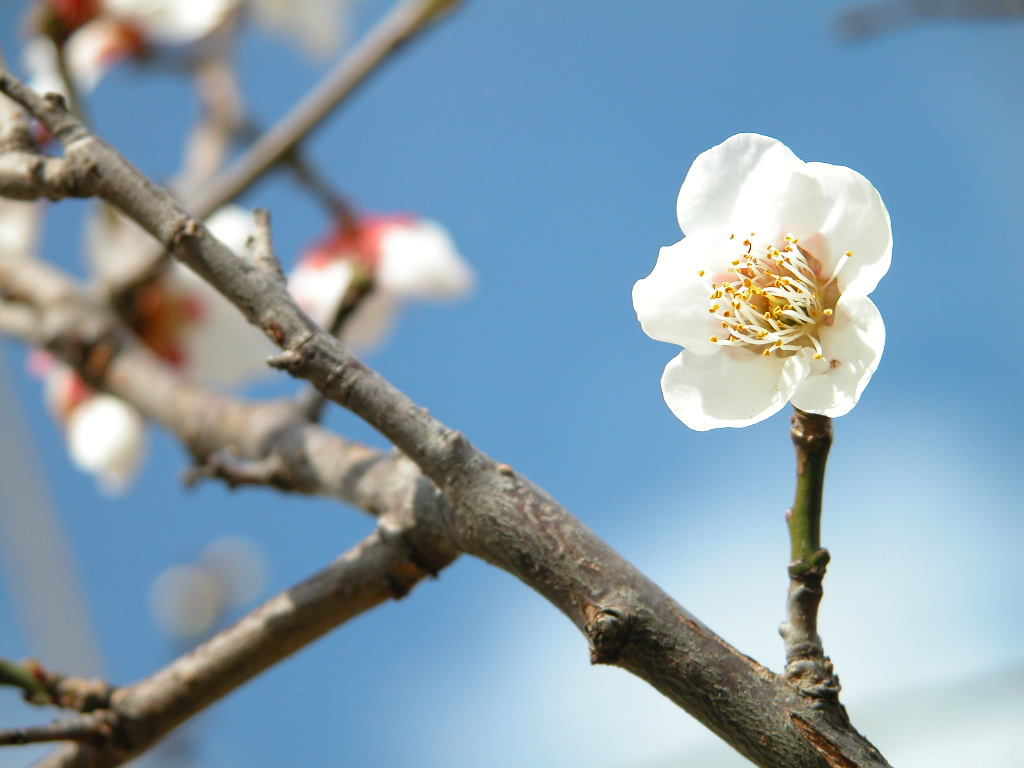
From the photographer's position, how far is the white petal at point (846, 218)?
36 cm

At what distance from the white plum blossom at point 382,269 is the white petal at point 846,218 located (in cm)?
80

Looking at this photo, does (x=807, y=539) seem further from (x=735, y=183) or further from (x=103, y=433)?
(x=103, y=433)

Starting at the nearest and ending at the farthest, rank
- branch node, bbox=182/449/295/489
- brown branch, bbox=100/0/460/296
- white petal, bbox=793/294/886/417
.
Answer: white petal, bbox=793/294/886/417, branch node, bbox=182/449/295/489, brown branch, bbox=100/0/460/296

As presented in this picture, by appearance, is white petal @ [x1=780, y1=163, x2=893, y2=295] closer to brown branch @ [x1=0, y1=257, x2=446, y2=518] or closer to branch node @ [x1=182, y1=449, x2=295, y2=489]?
brown branch @ [x1=0, y1=257, x2=446, y2=518]

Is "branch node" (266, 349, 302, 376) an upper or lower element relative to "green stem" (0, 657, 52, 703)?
upper

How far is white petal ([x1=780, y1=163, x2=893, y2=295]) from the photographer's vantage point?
0.36m

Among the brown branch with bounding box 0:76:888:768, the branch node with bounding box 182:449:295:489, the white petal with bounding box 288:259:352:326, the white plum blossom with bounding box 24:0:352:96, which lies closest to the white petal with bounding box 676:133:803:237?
the brown branch with bounding box 0:76:888:768

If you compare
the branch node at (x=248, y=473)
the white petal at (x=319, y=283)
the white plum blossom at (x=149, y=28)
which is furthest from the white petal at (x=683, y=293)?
the white petal at (x=319, y=283)

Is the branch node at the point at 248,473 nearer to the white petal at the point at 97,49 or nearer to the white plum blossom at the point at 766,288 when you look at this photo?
the white plum blossom at the point at 766,288

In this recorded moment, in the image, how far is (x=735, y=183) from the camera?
37 cm

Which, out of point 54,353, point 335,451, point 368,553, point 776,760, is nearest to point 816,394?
point 776,760

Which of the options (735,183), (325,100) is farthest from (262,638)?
(325,100)

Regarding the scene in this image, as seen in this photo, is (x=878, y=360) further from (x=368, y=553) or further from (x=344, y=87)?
(x=344, y=87)

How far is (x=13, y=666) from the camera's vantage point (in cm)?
48
